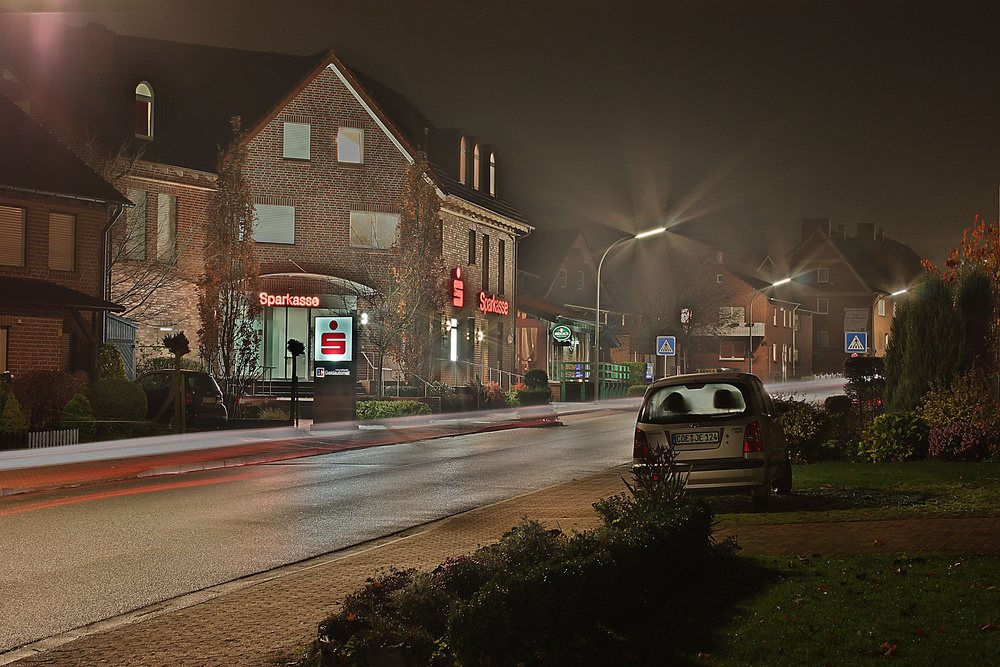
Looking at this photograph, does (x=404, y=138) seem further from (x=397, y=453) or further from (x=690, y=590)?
(x=690, y=590)

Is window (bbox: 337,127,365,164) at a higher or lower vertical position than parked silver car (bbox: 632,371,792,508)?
higher

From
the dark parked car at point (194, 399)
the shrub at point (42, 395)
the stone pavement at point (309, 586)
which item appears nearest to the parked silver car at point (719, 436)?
the stone pavement at point (309, 586)

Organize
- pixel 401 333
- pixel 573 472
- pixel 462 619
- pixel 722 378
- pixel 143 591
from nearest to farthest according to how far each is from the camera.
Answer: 1. pixel 462 619
2. pixel 143 591
3. pixel 722 378
4. pixel 573 472
5. pixel 401 333

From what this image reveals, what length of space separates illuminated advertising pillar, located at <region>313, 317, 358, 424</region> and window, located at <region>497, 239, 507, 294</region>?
19.3 metres

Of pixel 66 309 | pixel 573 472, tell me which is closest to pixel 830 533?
pixel 573 472

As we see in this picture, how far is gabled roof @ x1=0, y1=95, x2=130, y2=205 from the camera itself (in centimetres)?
2647

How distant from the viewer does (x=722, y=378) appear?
11891 millimetres

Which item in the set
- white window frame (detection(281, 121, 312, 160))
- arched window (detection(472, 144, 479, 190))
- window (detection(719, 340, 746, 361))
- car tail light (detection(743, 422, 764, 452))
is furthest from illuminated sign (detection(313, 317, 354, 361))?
window (detection(719, 340, 746, 361))

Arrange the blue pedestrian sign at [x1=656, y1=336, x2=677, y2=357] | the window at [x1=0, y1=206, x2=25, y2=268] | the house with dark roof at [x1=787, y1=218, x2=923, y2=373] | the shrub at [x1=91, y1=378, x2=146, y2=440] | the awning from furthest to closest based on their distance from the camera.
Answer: the house with dark roof at [x1=787, y1=218, x2=923, y2=373] → the blue pedestrian sign at [x1=656, y1=336, x2=677, y2=357] → the window at [x1=0, y1=206, x2=25, y2=268] → the awning → the shrub at [x1=91, y1=378, x2=146, y2=440]

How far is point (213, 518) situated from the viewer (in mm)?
11812

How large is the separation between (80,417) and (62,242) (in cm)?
807

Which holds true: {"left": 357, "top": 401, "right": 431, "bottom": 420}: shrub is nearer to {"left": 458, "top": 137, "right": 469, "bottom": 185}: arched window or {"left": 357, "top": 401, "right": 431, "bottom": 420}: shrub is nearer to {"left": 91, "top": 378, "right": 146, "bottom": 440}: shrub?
{"left": 91, "top": 378, "right": 146, "bottom": 440}: shrub

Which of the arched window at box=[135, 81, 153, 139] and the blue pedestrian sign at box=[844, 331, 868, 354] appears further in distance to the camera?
the arched window at box=[135, 81, 153, 139]

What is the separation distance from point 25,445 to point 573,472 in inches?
428
